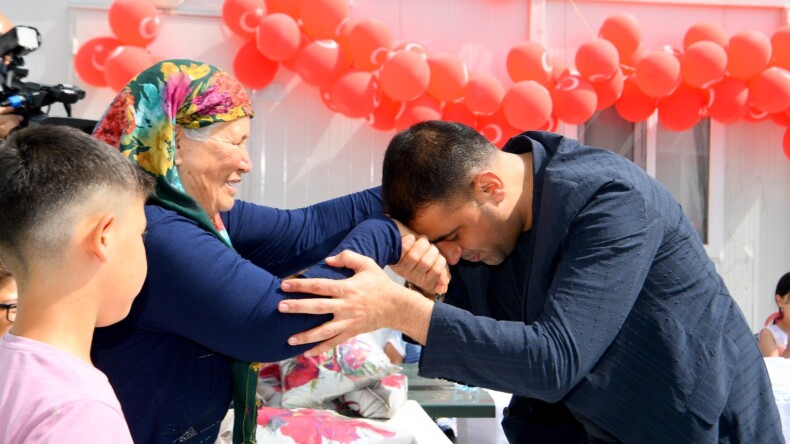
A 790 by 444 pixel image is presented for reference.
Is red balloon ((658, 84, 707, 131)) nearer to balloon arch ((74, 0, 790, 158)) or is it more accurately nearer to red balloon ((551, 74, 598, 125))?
balloon arch ((74, 0, 790, 158))

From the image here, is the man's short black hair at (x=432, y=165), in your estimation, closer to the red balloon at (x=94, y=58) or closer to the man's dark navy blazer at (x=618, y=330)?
the man's dark navy blazer at (x=618, y=330)

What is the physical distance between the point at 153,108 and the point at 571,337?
2.86 ft

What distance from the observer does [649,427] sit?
1.53 m

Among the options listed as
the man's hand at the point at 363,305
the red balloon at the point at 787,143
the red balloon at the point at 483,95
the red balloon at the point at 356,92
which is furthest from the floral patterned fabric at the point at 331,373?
the red balloon at the point at 787,143

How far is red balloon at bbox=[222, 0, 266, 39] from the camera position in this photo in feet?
18.1

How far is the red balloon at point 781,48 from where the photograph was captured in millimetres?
5715

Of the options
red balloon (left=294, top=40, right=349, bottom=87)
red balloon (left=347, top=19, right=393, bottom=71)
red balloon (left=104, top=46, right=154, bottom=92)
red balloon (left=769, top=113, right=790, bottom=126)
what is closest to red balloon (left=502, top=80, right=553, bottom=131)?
red balloon (left=347, top=19, right=393, bottom=71)

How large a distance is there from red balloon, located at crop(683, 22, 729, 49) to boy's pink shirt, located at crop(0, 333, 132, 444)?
18.2 ft

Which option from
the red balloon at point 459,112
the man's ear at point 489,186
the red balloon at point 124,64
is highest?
the red balloon at point 124,64

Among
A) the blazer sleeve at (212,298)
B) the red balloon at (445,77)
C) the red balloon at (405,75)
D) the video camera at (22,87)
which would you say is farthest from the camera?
the red balloon at (445,77)

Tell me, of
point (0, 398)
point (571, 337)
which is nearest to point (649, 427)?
point (571, 337)

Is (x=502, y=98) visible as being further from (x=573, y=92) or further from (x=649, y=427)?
(x=649, y=427)

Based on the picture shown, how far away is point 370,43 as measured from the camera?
5.36m

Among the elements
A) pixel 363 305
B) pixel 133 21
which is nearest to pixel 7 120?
pixel 363 305
